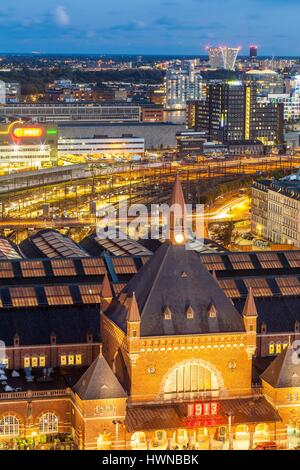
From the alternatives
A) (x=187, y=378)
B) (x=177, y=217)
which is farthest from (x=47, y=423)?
(x=177, y=217)

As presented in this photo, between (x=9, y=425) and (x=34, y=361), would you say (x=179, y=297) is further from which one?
(x=34, y=361)

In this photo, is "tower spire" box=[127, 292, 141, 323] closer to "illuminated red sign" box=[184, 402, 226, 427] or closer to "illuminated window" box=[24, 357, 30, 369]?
"illuminated red sign" box=[184, 402, 226, 427]

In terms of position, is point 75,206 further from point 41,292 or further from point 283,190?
point 41,292

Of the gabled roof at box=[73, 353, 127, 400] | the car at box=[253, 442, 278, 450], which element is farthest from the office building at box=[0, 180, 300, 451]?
the car at box=[253, 442, 278, 450]

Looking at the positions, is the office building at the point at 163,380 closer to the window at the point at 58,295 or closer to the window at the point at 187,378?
the window at the point at 187,378

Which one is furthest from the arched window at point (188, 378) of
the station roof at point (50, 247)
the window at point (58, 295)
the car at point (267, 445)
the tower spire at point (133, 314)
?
the station roof at point (50, 247)
